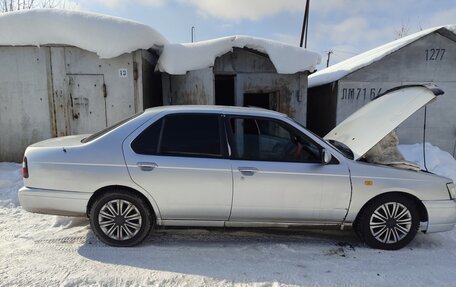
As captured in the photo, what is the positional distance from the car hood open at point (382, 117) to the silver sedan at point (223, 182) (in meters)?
0.02

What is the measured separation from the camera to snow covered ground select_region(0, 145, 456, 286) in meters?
3.12

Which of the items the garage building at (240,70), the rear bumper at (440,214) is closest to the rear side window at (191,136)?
the rear bumper at (440,214)

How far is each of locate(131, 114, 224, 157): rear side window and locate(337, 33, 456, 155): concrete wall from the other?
5325 millimetres

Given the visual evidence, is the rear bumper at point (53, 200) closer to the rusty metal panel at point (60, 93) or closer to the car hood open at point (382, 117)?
the car hood open at point (382, 117)

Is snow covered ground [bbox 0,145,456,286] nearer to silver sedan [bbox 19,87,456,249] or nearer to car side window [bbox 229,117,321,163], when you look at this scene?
silver sedan [bbox 19,87,456,249]

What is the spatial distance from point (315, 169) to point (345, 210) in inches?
23.7

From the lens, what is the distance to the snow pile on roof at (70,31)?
6.46m

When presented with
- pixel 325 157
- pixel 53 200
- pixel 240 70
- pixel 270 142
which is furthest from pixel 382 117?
pixel 240 70

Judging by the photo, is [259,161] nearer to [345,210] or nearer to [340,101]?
[345,210]

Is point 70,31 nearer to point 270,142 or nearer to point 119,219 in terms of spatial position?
point 119,219

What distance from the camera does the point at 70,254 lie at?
355cm

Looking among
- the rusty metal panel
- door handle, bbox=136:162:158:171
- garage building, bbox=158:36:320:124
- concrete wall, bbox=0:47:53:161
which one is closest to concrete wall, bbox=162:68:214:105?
garage building, bbox=158:36:320:124

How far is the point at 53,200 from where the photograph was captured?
3600 mm

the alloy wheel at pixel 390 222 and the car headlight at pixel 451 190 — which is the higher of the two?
the car headlight at pixel 451 190
